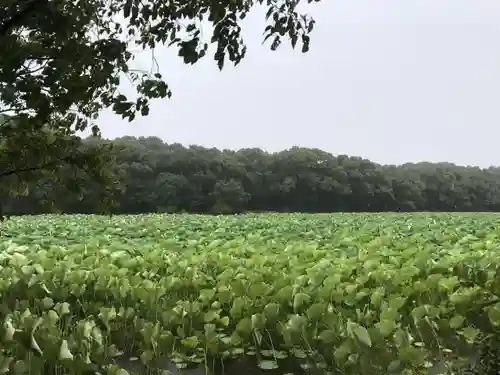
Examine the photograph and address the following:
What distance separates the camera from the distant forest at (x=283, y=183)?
5734 cm

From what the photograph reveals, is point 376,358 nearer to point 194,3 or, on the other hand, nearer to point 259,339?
point 259,339

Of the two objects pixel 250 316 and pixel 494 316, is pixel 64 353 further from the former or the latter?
pixel 494 316

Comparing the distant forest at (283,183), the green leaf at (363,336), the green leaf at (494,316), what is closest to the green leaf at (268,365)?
the green leaf at (363,336)

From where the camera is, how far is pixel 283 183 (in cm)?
6656

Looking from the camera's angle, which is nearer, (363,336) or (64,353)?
(64,353)

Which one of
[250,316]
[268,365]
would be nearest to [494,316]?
[268,365]

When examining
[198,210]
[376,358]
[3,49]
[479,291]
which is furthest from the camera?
[198,210]

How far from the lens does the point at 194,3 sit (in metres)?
5.14

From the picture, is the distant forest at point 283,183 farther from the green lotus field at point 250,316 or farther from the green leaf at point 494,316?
the green leaf at point 494,316

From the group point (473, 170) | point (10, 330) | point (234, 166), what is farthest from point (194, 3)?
point (473, 170)

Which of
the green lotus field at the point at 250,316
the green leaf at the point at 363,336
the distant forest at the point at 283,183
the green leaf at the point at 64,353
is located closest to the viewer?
the green leaf at the point at 64,353

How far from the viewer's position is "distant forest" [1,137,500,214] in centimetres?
5734

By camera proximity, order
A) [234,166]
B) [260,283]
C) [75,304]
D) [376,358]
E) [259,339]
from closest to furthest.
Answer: [376,358] < [259,339] < [260,283] < [75,304] < [234,166]

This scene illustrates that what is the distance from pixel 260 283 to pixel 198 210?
173 ft
